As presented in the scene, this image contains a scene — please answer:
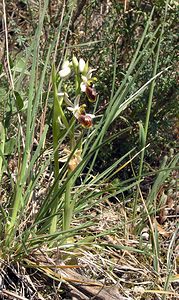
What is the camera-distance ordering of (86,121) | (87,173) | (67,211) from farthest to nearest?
(87,173), (67,211), (86,121)

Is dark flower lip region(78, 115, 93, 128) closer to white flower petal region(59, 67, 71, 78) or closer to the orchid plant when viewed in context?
the orchid plant

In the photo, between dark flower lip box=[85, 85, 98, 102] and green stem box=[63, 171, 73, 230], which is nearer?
dark flower lip box=[85, 85, 98, 102]

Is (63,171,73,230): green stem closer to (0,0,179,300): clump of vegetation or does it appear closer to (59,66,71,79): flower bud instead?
(0,0,179,300): clump of vegetation

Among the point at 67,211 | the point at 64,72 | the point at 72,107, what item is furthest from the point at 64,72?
the point at 67,211

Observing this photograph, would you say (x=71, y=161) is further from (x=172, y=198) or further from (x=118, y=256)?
(x=172, y=198)

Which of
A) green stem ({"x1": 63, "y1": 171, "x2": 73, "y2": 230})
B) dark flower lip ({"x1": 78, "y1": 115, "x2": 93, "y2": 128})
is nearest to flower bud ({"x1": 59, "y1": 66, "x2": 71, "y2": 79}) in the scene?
dark flower lip ({"x1": 78, "y1": 115, "x2": 93, "y2": 128})

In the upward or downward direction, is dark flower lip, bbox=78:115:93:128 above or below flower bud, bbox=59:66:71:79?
below

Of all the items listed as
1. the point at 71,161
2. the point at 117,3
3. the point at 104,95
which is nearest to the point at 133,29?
the point at 117,3

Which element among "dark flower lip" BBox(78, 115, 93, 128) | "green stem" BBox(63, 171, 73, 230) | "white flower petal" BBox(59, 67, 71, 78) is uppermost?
"white flower petal" BBox(59, 67, 71, 78)

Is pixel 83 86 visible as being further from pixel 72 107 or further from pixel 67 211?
pixel 67 211
